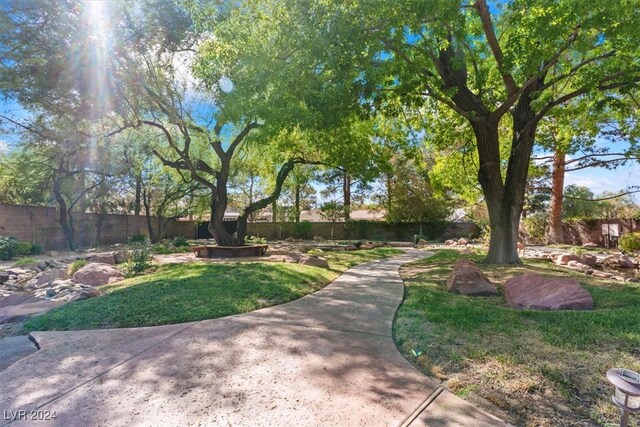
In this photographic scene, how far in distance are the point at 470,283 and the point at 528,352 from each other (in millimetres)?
2665

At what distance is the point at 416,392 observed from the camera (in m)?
2.52

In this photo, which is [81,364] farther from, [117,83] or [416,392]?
[117,83]

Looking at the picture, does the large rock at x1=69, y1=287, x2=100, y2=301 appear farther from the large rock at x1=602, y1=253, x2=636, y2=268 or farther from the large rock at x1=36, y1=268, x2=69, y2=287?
the large rock at x1=602, y1=253, x2=636, y2=268

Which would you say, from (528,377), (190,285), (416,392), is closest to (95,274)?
(190,285)

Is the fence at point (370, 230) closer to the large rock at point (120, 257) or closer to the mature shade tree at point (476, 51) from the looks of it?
the large rock at point (120, 257)

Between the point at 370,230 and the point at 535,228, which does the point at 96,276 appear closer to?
the point at 370,230

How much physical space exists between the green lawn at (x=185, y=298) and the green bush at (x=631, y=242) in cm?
1346

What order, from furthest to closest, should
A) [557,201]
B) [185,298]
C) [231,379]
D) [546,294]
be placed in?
[557,201] < [185,298] < [546,294] < [231,379]

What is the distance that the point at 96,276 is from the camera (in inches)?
292

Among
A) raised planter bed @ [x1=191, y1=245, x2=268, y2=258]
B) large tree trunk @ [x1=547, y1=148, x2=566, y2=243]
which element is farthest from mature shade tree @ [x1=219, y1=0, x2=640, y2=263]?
large tree trunk @ [x1=547, y1=148, x2=566, y2=243]

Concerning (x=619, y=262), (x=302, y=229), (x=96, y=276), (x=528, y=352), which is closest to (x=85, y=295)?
(x=96, y=276)

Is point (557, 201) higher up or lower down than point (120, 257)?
higher up

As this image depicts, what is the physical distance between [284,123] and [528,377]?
6014 mm

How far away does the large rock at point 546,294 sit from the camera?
450 cm
